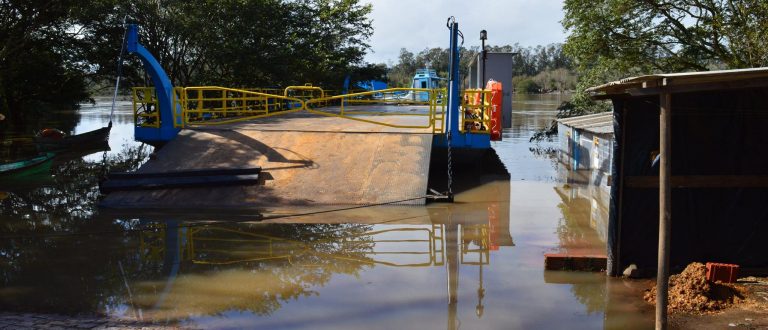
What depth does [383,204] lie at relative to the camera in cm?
1205

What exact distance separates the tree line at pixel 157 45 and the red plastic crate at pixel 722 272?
23.7 metres

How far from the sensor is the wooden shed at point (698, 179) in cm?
718

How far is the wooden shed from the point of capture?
7.18m

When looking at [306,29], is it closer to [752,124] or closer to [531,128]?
[531,128]

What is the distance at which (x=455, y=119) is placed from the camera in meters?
14.6

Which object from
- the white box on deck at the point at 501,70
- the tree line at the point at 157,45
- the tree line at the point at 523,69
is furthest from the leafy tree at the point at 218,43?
the tree line at the point at 523,69

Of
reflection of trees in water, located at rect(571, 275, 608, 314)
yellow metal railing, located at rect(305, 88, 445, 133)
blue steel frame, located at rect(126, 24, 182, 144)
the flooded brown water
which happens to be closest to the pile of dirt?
the flooded brown water

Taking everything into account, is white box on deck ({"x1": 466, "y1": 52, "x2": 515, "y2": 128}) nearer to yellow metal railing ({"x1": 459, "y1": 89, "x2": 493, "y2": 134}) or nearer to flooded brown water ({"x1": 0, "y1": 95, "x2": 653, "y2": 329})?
yellow metal railing ({"x1": 459, "y1": 89, "x2": 493, "y2": 134})

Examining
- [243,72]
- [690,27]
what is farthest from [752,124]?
[243,72]

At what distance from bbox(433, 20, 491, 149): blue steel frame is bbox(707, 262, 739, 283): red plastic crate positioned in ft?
25.2

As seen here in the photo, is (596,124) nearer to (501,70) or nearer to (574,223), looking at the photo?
(501,70)

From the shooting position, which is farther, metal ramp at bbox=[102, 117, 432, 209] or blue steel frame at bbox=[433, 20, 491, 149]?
blue steel frame at bbox=[433, 20, 491, 149]


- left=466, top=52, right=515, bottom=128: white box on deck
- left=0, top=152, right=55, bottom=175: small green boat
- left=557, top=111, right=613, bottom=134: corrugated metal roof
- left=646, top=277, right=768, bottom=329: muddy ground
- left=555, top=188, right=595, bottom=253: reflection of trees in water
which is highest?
left=466, top=52, right=515, bottom=128: white box on deck

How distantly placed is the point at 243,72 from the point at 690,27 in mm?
18277
